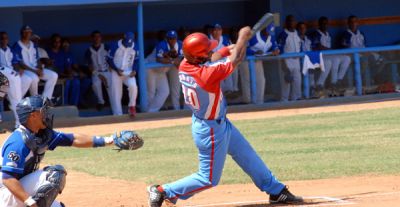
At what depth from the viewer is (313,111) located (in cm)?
1884

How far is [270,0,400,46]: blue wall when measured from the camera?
74.6ft

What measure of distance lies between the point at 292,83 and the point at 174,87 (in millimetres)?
2570

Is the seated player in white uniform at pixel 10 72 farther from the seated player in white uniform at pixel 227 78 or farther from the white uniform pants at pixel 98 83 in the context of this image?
the seated player in white uniform at pixel 227 78

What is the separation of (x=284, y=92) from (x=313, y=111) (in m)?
1.34

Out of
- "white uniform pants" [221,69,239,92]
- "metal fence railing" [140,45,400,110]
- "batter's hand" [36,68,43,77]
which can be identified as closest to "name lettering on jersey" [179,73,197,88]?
"batter's hand" [36,68,43,77]

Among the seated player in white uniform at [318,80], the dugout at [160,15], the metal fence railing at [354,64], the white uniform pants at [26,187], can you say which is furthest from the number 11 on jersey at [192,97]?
Result: the seated player in white uniform at [318,80]

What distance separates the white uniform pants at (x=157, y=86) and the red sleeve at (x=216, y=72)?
11463mm

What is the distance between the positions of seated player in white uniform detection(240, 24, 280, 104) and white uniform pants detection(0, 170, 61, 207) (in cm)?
1264

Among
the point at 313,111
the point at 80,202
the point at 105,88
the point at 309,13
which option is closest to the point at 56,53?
the point at 105,88

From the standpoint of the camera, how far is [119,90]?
19.0 metres

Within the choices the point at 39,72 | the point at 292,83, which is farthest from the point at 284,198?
the point at 292,83

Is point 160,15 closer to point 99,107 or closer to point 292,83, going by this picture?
point 99,107

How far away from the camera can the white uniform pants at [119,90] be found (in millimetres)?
18812

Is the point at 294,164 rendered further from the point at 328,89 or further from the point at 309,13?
the point at 309,13
